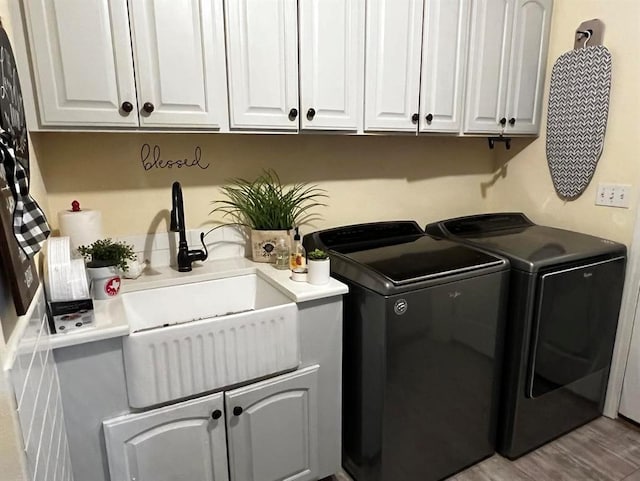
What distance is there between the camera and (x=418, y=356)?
5.16 ft

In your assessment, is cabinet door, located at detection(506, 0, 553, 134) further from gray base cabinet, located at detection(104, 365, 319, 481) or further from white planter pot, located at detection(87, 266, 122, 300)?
white planter pot, located at detection(87, 266, 122, 300)

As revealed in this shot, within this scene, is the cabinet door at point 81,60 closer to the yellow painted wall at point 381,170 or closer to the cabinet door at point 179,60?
the cabinet door at point 179,60

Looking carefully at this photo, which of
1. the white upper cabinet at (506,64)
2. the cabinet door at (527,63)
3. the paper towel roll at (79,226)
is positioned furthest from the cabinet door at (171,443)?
the cabinet door at (527,63)

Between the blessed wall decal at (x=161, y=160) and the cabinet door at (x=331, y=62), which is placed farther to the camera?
the blessed wall decal at (x=161, y=160)

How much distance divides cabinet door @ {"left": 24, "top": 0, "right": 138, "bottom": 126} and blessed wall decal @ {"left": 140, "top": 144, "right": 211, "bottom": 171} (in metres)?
0.35

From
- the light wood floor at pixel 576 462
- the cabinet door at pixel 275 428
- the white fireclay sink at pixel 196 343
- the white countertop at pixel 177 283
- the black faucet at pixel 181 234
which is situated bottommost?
the light wood floor at pixel 576 462

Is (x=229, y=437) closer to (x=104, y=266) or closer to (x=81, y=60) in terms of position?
(x=104, y=266)

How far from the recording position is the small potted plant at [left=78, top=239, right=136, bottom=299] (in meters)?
1.37

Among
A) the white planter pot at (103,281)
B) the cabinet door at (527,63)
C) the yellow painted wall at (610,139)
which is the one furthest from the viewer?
the cabinet door at (527,63)

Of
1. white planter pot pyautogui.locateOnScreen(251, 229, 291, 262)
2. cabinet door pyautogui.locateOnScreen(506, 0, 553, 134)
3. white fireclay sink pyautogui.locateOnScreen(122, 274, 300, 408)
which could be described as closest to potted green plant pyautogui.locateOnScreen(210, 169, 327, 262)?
white planter pot pyautogui.locateOnScreen(251, 229, 291, 262)

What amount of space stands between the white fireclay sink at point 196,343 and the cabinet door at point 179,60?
0.66 metres

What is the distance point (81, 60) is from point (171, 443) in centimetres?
124

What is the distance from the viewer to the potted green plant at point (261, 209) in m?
1.80

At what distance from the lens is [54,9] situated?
1.21 meters
